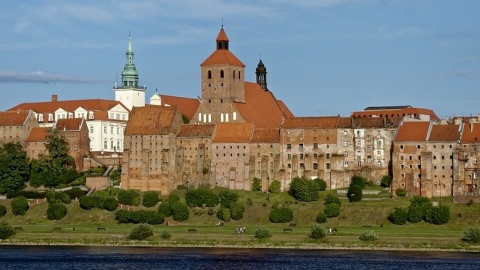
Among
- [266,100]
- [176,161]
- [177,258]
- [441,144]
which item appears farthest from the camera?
[266,100]

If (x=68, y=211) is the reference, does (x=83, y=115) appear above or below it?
above

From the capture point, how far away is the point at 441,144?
13238cm

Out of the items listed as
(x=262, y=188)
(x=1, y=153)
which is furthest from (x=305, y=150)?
(x=1, y=153)

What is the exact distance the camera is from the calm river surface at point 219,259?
100 m

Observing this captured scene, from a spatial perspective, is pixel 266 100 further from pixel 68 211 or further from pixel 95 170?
pixel 68 211

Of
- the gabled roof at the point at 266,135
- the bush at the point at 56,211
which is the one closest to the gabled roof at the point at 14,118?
the bush at the point at 56,211

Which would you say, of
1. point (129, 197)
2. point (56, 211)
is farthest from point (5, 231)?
point (129, 197)

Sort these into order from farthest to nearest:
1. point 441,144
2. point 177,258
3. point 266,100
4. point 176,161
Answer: point 266,100 → point 176,161 → point 441,144 → point 177,258

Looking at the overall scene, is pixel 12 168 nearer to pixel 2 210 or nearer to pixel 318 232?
pixel 2 210

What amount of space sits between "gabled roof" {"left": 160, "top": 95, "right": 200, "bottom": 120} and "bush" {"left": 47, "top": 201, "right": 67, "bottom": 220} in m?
36.4

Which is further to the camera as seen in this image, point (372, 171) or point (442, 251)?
point (372, 171)

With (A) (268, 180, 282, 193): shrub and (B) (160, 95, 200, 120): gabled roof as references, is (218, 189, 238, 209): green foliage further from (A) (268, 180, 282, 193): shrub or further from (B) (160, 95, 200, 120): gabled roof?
(B) (160, 95, 200, 120): gabled roof

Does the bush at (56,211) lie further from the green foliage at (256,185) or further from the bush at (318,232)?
the bush at (318,232)

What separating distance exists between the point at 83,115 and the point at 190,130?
22588 millimetres
